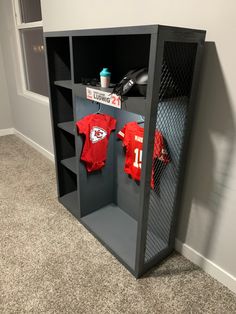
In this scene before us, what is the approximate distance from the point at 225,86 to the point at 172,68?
0.29m

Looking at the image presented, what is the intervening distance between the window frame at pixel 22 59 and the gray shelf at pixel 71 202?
1.31m

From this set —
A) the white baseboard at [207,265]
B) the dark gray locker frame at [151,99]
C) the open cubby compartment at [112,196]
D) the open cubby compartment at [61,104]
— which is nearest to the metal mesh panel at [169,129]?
the dark gray locker frame at [151,99]

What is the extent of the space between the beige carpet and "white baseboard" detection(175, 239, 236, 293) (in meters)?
0.04

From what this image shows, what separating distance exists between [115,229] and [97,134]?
2.60 ft

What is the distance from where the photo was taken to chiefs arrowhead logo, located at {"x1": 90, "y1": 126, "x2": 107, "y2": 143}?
70.6 inches

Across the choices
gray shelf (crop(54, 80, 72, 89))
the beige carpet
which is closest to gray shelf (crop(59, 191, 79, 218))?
the beige carpet

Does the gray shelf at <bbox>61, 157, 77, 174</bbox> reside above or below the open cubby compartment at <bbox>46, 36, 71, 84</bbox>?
below

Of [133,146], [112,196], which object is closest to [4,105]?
[112,196]

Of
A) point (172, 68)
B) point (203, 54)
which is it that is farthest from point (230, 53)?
point (172, 68)

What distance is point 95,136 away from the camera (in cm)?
182

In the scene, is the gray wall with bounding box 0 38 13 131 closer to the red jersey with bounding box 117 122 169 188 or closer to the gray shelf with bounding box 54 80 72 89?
the gray shelf with bounding box 54 80 72 89

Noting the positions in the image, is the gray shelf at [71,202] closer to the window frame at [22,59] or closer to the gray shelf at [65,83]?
the gray shelf at [65,83]

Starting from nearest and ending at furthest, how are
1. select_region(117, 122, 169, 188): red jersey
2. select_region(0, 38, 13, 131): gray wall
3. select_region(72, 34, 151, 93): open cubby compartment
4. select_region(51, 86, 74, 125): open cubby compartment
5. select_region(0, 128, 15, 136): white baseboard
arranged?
select_region(72, 34, 151, 93): open cubby compartment
select_region(117, 122, 169, 188): red jersey
select_region(51, 86, 74, 125): open cubby compartment
select_region(0, 38, 13, 131): gray wall
select_region(0, 128, 15, 136): white baseboard

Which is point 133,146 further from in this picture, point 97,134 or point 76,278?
point 76,278
